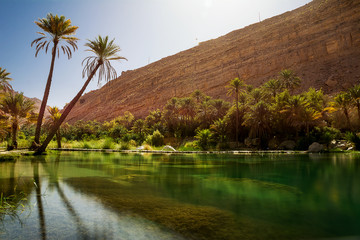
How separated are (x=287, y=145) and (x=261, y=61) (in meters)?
39.9

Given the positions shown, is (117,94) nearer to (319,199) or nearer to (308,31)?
(308,31)

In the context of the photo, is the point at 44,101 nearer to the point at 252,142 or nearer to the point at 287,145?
the point at 252,142

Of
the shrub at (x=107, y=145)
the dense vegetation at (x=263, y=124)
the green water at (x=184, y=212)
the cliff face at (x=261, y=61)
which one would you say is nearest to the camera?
the green water at (x=184, y=212)

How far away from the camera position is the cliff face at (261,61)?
51.5 metres

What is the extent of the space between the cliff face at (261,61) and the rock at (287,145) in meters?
26.0

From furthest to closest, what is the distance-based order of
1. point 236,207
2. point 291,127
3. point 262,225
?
point 291,127, point 236,207, point 262,225

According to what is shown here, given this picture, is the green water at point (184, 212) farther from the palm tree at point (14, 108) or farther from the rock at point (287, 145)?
the rock at point (287, 145)

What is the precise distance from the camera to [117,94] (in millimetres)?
89875

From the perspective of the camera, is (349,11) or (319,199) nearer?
(319,199)

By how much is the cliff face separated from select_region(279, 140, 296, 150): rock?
26.0 metres

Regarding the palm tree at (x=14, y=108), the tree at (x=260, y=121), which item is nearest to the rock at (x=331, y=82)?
the tree at (x=260, y=121)

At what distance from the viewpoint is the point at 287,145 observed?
88.7 ft

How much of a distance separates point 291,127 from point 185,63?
5643 cm

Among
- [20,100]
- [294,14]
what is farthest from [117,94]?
[20,100]
